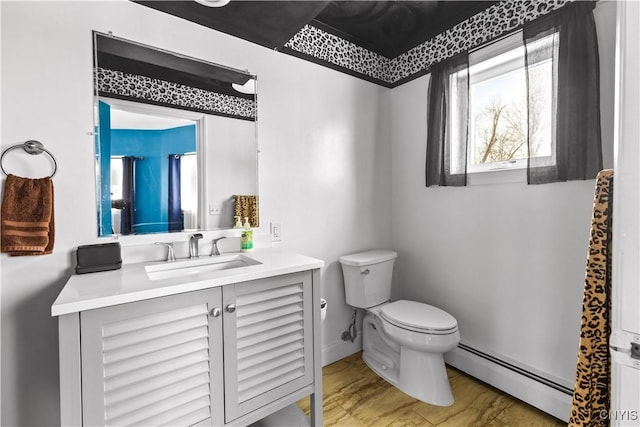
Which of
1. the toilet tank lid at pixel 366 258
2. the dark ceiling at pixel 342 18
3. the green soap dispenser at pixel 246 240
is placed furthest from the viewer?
the toilet tank lid at pixel 366 258

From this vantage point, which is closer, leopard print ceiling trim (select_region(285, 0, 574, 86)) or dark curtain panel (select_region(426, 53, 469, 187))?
leopard print ceiling trim (select_region(285, 0, 574, 86))

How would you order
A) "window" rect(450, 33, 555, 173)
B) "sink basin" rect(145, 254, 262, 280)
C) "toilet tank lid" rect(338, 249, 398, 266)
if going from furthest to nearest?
"toilet tank lid" rect(338, 249, 398, 266)
"window" rect(450, 33, 555, 173)
"sink basin" rect(145, 254, 262, 280)

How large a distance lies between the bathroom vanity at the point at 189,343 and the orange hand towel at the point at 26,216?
0.23 m

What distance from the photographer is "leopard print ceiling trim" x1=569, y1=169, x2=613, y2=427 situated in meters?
1.03

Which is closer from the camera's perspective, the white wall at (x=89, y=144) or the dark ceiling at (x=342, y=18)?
the white wall at (x=89, y=144)

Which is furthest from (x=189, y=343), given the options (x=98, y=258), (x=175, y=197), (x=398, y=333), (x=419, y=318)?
(x=419, y=318)

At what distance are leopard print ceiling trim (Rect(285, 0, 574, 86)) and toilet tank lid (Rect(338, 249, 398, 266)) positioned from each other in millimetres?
1399

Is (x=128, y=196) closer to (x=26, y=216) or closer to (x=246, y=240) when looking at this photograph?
(x=26, y=216)

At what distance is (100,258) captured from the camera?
1.29 metres

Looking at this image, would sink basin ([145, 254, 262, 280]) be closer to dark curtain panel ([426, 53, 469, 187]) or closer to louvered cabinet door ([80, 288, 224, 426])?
louvered cabinet door ([80, 288, 224, 426])

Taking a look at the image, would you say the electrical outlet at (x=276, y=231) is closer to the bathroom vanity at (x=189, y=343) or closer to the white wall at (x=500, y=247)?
the bathroom vanity at (x=189, y=343)

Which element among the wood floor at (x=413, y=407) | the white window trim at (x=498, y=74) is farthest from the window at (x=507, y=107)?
the wood floor at (x=413, y=407)

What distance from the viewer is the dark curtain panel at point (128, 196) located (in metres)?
1.44

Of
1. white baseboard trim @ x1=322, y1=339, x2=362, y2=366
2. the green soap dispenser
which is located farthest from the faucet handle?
white baseboard trim @ x1=322, y1=339, x2=362, y2=366
